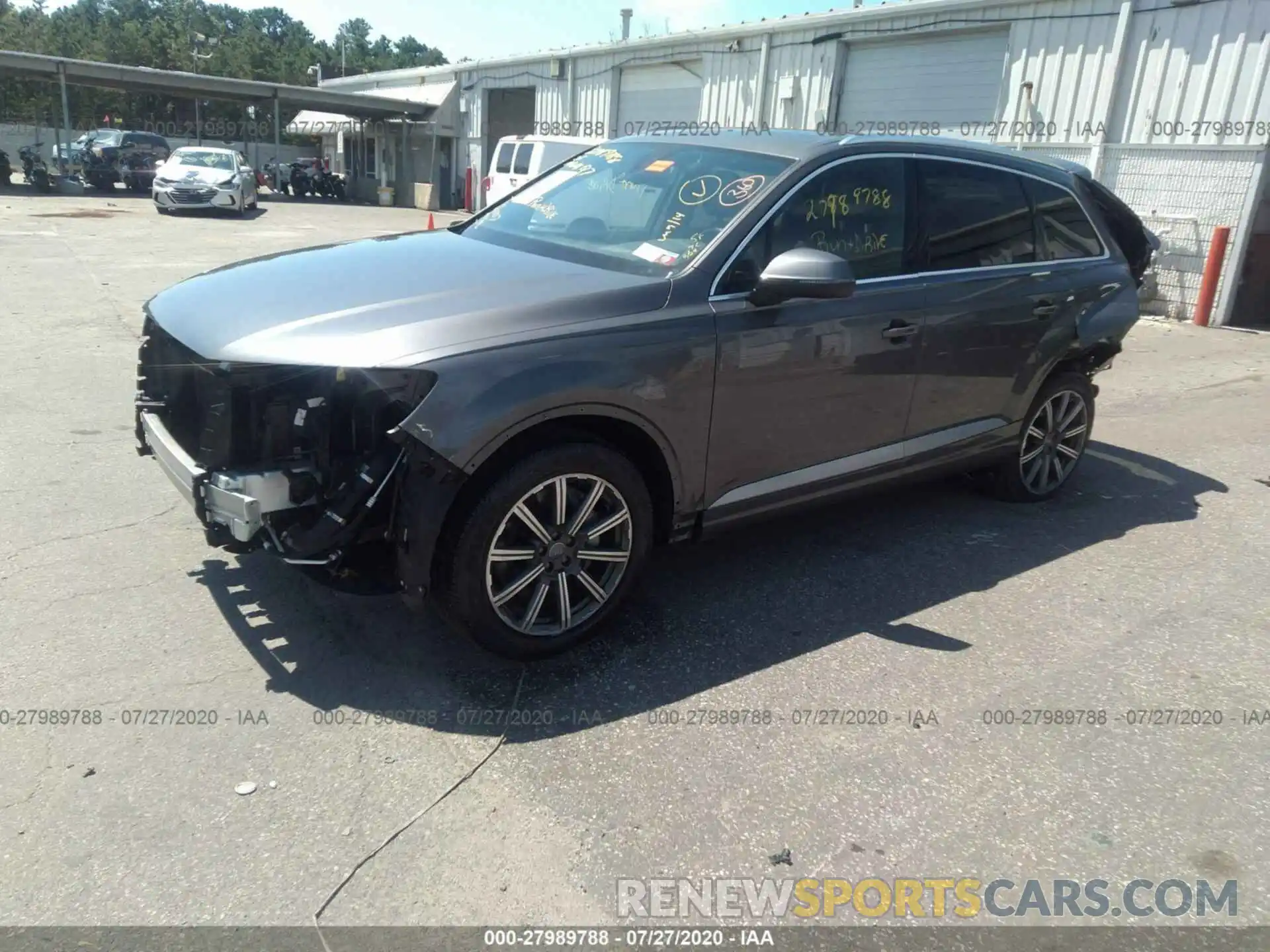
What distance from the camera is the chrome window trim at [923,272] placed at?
11.7 ft

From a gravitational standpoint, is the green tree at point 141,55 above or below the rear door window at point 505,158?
above

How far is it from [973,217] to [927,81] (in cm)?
1347

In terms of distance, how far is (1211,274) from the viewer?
40.1ft

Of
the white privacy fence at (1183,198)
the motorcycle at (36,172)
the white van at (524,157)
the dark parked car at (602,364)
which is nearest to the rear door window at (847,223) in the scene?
the dark parked car at (602,364)

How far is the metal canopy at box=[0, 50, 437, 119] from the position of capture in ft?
87.2

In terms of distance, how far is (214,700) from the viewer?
3.06m

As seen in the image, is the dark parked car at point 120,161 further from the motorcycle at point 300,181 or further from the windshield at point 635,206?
the windshield at point 635,206

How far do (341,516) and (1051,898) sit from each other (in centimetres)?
234

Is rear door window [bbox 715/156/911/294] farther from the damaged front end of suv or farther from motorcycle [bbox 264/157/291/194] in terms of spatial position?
motorcycle [bbox 264/157/291/194]

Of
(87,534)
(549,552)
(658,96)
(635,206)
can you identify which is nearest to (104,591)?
(87,534)

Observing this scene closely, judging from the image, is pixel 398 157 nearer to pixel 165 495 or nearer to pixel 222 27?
pixel 165 495

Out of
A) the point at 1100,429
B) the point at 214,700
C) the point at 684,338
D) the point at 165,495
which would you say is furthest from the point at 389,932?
the point at 1100,429

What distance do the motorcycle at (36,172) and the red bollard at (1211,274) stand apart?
1154 inches

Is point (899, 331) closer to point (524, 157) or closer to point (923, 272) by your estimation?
point (923, 272)
